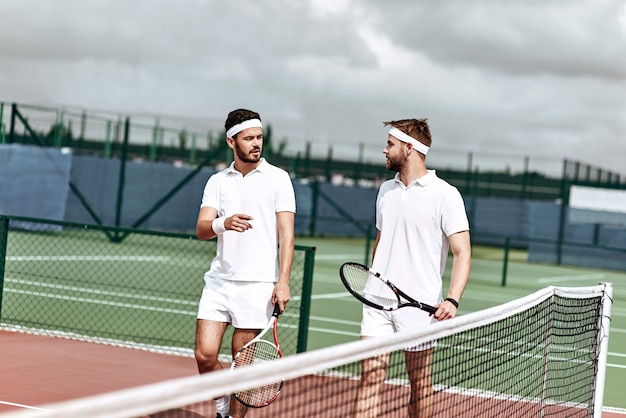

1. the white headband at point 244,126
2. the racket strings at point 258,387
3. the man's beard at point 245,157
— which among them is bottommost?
the racket strings at point 258,387

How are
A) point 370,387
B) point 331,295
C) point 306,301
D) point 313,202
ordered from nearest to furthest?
point 370,387, point 306,301, point 331,295, point 313,202

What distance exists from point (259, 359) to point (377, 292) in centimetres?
90

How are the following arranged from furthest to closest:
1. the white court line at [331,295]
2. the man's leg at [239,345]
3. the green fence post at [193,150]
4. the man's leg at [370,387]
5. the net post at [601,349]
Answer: the green fence post at [193,150] < the white court line at [331,295] < the net post at [601,349] < the man's leg at [239,345] < the man's leg at [370,387]

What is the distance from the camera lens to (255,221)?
5.85 meters

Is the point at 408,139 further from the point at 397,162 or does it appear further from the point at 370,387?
the point at 370,387

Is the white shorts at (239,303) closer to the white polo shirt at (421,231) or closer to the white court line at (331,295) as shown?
the white polo shirt at (421,231)

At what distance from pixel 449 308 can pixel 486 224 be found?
3099cm

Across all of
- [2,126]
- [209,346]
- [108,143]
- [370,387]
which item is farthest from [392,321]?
[108,143]

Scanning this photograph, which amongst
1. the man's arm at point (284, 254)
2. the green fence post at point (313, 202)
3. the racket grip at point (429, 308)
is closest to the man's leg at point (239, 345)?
the man's arm at point (284, 254)

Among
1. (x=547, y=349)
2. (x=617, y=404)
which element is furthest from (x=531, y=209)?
(x=547, y=349)

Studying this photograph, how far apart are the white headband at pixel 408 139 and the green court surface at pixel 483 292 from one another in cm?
377

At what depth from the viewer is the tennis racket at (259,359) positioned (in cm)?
560

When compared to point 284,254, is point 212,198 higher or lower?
higher

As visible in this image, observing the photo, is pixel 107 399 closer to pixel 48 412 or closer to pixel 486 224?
pixel 48 412
